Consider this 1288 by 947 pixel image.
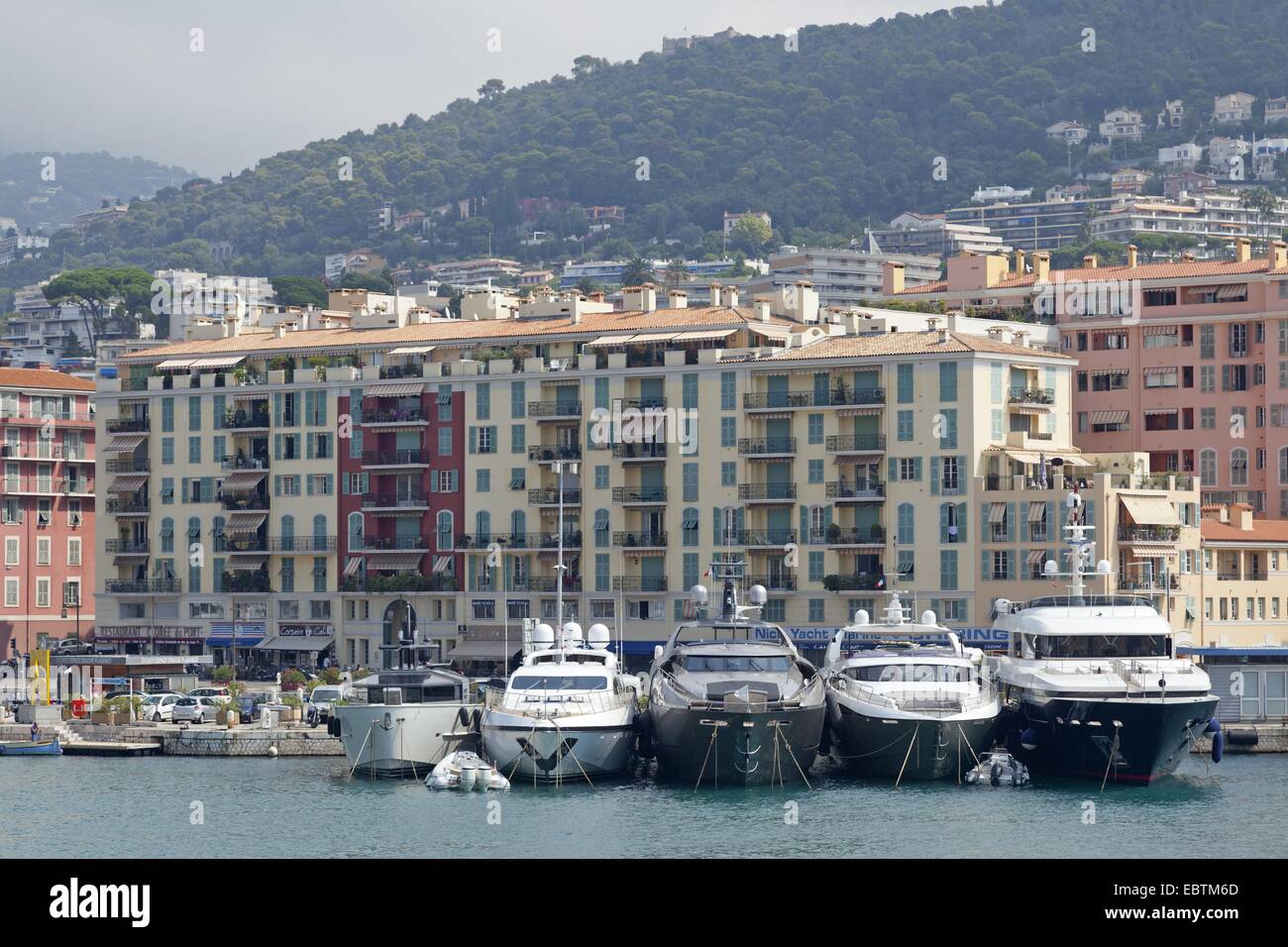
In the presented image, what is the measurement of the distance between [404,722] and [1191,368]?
78.7m

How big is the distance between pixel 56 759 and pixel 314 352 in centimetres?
5137

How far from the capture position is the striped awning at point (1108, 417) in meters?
147

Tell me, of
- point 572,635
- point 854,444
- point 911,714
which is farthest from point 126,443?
point 911,714

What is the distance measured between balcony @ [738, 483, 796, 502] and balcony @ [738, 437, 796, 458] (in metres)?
1.69

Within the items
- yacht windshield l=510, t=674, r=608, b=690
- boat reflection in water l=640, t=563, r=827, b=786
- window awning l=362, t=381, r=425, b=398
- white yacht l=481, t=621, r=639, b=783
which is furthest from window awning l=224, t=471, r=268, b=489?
boat reflection in water l=640, t=563, r=827, b=786

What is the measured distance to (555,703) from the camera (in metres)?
78.8

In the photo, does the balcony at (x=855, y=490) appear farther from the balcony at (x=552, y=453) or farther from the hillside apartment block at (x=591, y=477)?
the balcony at (x=552, y=453)

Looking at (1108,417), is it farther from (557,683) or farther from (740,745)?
(740,745)

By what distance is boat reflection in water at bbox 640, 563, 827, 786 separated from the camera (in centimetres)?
7575

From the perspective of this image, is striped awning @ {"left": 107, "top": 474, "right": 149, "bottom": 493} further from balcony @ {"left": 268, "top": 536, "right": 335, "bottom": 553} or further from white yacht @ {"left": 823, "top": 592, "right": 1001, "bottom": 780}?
white yacht @ {"left": 823, "top": 592, "right": 1001, "bottom": 780}
